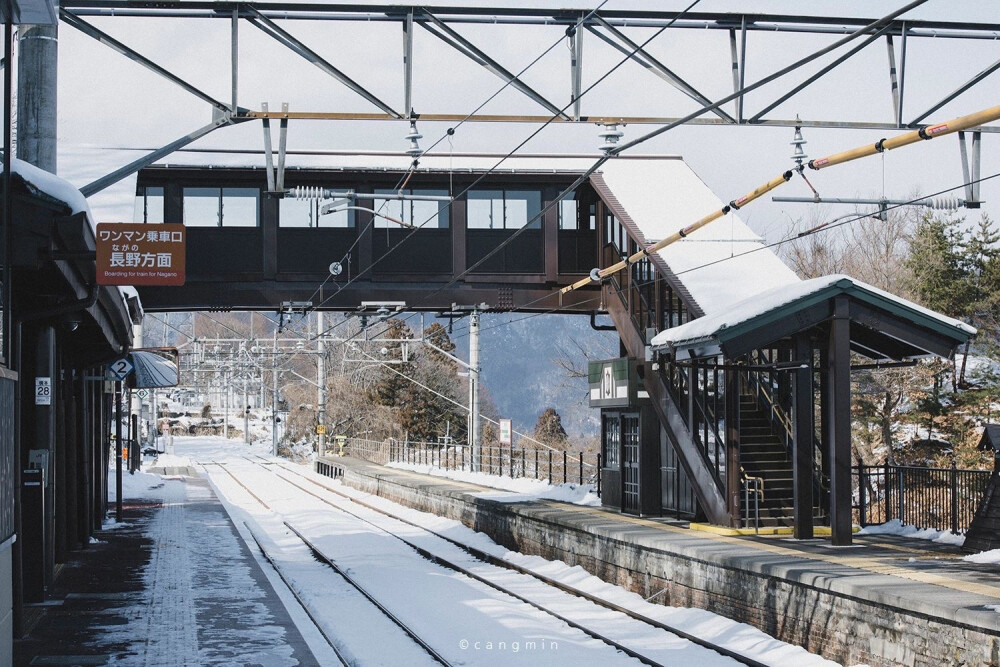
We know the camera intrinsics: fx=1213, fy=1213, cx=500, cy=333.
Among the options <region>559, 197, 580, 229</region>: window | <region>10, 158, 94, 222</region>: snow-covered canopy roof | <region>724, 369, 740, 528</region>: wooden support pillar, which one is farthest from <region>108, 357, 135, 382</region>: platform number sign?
<region>10, 158, 94, 222</region>: snow-covered canopy roof

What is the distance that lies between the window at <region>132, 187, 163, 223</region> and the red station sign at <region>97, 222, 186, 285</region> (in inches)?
621

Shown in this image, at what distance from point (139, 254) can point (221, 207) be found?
16.2 meters

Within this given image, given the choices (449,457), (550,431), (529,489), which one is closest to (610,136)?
(529,489)

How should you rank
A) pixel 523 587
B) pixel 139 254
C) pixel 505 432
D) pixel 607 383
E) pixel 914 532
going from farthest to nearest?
pixel 505 432
pixel 607 383
pixel 523 587
pixel 914 532
pixel 139 254

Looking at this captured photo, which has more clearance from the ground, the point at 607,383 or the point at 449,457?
the point at 607,383

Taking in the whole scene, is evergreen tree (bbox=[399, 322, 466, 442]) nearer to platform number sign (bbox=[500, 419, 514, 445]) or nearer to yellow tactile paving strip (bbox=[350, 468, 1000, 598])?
platform number sign (bbox=[500, 419, 514, 445])

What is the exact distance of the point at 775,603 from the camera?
13.2 metres

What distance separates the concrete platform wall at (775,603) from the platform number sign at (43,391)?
319 inches

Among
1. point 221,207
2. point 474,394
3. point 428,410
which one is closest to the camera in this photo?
point 221,207

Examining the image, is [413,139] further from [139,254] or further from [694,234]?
[694,234]

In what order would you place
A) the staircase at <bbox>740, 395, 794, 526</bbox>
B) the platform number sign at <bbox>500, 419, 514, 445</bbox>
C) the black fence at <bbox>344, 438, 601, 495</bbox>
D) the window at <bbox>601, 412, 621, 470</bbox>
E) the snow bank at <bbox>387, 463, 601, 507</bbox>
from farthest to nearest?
the black fence at <bbox>344, 438, 601, 495</bbox> < the platform number sign at <bbox>500, 419, 514, 445</bbox> < the snow bank at <bbox>387, 463, 601, 507</bbox> < the window at <bbox>601, 412, 621, 470</bbox> < the staircase at <bbox>740, 395, 794, 526</bbox>

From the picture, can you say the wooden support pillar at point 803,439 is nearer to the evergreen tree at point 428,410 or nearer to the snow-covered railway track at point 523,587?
the snow-covered railway track at point 523,587

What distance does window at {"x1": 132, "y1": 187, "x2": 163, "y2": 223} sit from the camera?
93.5 feet

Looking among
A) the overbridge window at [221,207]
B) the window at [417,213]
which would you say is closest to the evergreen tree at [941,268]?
the window at [417,213]
